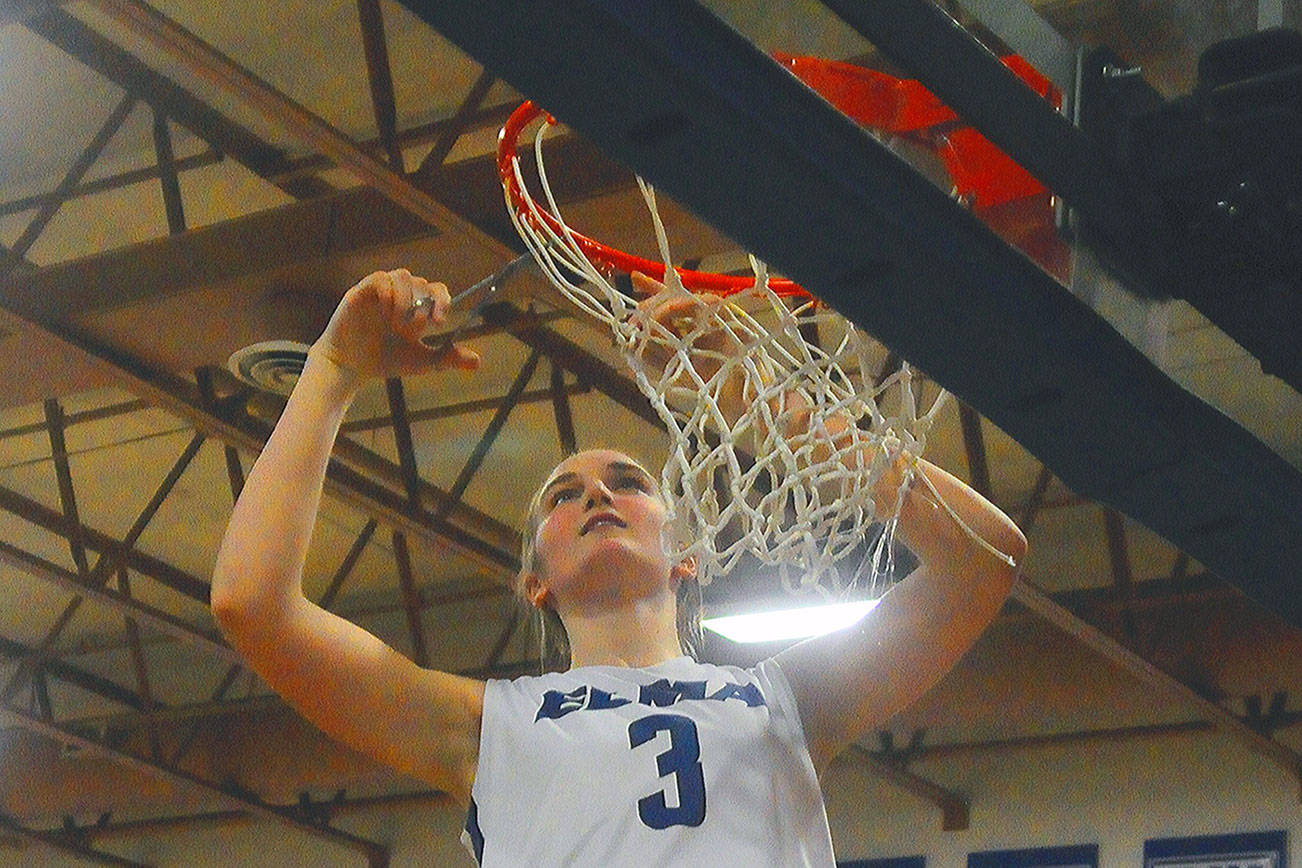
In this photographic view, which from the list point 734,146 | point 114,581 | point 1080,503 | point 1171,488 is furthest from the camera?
point 114,581

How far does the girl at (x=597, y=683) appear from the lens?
2.37m

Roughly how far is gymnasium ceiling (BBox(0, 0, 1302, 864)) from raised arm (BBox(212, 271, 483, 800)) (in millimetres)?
957

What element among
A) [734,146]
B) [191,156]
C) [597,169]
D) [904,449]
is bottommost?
[734,146]

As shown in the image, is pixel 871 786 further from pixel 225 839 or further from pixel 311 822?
pixel 225 839

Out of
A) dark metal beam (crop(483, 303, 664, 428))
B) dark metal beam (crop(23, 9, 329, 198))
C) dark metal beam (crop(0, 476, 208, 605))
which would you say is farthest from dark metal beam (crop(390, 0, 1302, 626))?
dark metal beam (crop(0, 476, 208, 605))

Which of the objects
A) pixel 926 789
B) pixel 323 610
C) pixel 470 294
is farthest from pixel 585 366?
pixel 323 610

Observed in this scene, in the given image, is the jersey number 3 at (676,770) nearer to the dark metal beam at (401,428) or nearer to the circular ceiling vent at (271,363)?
the circular ceiling vent at (271,363)

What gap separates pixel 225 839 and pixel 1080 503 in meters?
6.37

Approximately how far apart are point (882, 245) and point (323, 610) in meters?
0.89

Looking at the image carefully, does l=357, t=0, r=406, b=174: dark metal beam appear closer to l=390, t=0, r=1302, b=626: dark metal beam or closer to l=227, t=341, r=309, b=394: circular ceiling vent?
l=227, t=341, r=309, b=394: circular ceiling vent

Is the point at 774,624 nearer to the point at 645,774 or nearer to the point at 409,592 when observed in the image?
the point at 409,592

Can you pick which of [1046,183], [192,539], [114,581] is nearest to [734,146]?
[1046,183]

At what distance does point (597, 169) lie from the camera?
5.57 metres

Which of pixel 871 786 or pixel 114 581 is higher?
pixel 114 581
